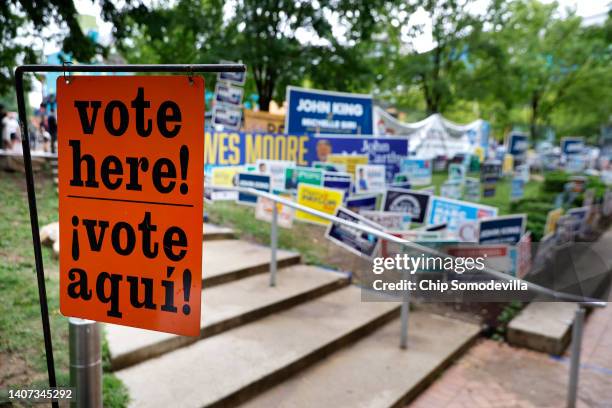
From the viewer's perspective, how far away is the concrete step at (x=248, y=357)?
3193 mm

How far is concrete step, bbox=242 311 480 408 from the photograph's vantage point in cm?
356

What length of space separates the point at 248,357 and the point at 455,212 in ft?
11.6

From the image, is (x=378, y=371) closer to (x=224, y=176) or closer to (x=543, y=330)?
(x=543, y=330)

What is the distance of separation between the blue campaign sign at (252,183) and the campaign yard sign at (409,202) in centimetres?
164

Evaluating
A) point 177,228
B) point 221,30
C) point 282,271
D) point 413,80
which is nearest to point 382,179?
point 282,271

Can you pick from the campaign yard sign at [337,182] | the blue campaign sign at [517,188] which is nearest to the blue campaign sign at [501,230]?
the campaign yard sign at [337,182]

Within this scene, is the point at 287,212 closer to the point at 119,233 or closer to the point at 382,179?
the point at 382,179

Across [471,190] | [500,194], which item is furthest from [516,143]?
[471,190]

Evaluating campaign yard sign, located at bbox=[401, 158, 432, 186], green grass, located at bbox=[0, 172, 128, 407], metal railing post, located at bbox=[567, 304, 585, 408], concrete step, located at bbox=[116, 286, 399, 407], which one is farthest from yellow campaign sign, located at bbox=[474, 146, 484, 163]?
green grass, located at bbox=[0, 172, 128, 407]

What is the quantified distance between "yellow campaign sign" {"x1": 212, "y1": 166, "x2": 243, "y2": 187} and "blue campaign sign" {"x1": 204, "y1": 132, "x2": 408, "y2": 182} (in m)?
0.20

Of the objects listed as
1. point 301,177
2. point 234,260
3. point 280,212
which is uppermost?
point 301,177

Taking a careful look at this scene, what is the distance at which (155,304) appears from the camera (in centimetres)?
180

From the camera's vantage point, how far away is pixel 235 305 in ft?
14.6

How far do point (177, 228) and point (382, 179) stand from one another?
6.50 metres
